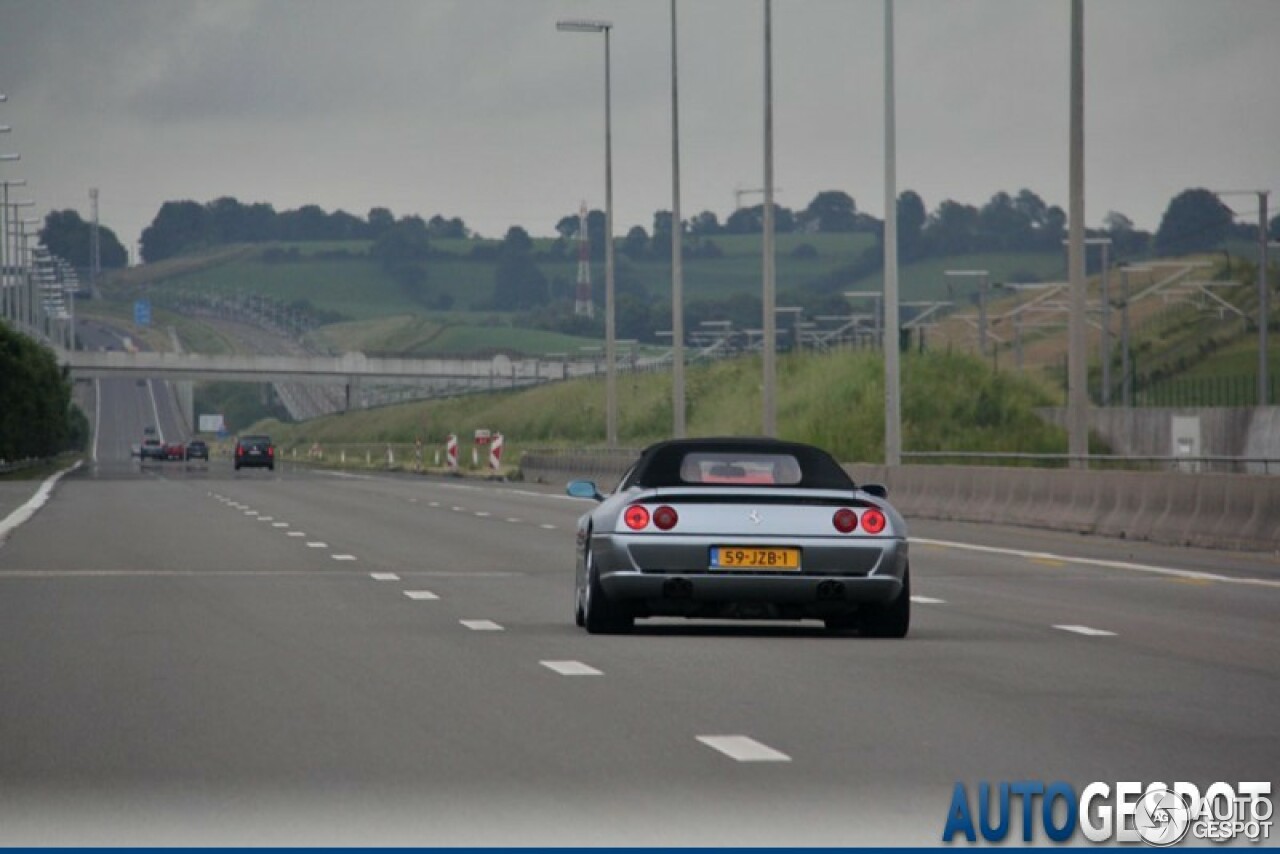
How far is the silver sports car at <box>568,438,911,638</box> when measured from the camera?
17812 millimetres

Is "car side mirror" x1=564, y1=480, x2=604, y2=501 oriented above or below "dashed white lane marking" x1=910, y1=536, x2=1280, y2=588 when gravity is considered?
above

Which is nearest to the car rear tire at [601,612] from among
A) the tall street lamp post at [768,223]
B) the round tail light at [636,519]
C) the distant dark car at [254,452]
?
the round tail light at [636,519]

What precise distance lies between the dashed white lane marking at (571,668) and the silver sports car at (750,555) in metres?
1.76

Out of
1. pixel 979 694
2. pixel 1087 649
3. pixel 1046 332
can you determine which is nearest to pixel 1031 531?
pixel 1087 649

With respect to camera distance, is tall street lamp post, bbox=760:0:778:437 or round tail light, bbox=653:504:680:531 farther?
tall street lamp post, bbox=760:0:778:437

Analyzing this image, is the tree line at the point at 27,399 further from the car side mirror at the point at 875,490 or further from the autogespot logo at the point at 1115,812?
the autogespot logo at the point at 1115,812

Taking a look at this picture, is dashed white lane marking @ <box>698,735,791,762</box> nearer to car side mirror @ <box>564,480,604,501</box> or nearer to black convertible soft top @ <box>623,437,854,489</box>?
black convertible soft top @ <box>623,437,854,489</box>

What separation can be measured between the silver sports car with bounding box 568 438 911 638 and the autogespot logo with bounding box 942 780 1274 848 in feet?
23.3

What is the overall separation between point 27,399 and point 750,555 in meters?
89.5

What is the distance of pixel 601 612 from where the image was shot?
1834 cm

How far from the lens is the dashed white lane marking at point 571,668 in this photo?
1552 cm

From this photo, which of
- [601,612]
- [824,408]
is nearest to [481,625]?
[601,612]

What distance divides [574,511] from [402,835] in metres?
38.6

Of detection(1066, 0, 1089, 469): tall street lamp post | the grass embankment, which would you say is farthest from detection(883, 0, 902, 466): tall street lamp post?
the grass embankment
